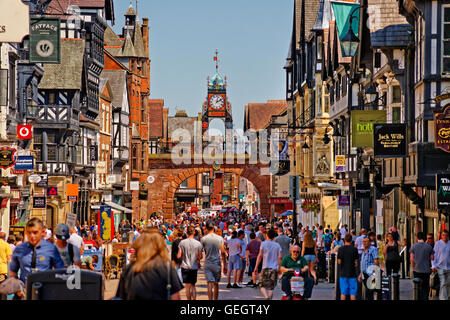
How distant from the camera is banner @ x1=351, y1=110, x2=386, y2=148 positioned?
97.7ft

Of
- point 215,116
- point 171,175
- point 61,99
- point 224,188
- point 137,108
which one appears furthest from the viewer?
point 224,188

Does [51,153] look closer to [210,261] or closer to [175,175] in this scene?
[210,261]

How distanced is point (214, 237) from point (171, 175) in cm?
6996

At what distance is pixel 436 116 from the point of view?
20.7 m

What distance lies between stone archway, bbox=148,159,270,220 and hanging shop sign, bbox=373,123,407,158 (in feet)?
205

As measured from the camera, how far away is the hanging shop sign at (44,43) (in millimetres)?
26484

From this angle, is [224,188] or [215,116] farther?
[224,188]

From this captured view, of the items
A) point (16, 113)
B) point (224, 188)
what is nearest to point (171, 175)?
point (16, 113)

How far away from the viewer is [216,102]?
131 m

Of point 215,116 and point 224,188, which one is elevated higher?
point 215,116

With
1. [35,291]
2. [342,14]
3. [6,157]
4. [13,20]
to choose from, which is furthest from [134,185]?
[35,291]

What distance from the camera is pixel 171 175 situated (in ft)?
294
